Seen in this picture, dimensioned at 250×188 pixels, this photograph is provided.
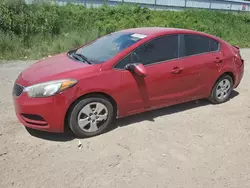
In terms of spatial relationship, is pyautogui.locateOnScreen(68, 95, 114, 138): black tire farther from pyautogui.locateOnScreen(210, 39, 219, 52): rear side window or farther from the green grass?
the green grass

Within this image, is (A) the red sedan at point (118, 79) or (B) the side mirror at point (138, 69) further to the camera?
(B) the side mirror at point (138, 69)

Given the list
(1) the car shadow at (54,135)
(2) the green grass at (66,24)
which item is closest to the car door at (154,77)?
(1) the car shadow at (54,135)

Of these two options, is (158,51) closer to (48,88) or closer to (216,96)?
(216,96)

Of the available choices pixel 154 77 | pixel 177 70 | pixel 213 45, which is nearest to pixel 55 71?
pixel 154 77

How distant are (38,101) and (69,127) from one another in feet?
2.04

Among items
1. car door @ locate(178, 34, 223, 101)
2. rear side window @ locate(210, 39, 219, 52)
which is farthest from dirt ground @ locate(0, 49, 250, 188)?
rear side window @ locate(210, 39, 219, 52)

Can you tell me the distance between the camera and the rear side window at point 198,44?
5191 mm

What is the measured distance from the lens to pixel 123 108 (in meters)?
4.55

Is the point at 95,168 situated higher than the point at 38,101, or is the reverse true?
the point at 38,101

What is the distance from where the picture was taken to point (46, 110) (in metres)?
3.98

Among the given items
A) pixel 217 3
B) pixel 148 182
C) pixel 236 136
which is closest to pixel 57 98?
pixel 148 182

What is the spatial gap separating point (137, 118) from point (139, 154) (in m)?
1.16

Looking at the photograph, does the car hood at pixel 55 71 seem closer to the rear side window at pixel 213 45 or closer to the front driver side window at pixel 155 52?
the front driver side window at pixel 155 52

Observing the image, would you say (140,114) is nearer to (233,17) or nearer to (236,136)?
(236,136)
